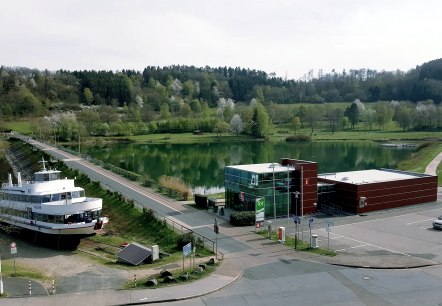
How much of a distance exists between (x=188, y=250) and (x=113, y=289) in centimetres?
449

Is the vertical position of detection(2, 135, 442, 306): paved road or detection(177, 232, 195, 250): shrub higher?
detection(177, 232, 195, 250): shrub

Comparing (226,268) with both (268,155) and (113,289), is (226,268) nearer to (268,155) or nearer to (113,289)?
(113,289)

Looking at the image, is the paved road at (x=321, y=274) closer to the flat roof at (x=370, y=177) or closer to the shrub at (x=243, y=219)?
the shrub at (x=243, y=219)

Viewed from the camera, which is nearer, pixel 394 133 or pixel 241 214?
pixel 241 214

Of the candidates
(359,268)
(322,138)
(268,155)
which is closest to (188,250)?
(359,268)

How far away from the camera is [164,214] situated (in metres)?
43.6

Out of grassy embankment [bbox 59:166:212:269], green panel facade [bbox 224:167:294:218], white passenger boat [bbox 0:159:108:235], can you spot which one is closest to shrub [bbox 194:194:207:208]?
green panel facade [bbox 224:167:294:218]

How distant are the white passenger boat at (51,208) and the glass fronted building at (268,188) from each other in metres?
13.0

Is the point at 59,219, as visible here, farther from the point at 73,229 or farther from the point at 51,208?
the point at 73,229

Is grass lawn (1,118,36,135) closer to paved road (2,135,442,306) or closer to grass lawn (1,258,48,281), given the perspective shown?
grass lawn (1,258,48,281)

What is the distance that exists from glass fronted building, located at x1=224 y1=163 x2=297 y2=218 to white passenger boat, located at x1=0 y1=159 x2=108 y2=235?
1300 centimetres

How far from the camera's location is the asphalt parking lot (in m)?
32.4

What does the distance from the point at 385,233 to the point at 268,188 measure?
35.5 feet

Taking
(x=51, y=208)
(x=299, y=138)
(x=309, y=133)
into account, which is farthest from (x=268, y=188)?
(x=309, y=133)
